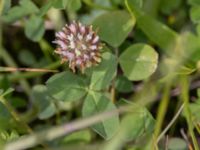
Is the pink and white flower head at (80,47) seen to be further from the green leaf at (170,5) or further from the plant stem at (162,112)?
the green leaf at (170,5)

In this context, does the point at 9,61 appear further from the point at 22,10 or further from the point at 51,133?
the point at 51,133

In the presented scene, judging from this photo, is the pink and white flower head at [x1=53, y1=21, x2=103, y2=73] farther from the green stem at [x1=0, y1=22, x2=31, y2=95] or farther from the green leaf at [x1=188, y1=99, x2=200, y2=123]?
the green stem at [x1=0, y1=22, x2=31, y2=95]

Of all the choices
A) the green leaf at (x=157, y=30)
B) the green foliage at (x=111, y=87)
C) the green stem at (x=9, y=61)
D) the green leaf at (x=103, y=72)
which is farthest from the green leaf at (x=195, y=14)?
the green stem at (x=9, y=61)

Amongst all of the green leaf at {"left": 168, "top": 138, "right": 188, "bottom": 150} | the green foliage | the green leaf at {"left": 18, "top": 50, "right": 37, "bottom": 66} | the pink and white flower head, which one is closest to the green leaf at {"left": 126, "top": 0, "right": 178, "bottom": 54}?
the green foliage

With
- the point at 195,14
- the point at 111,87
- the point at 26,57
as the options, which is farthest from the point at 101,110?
the point at 26,57

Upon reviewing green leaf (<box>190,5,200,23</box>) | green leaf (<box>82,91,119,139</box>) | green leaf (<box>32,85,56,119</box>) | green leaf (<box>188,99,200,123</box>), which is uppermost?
green leaf (<box>190,5,200,23</box>)

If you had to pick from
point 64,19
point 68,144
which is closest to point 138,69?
point 68,144
